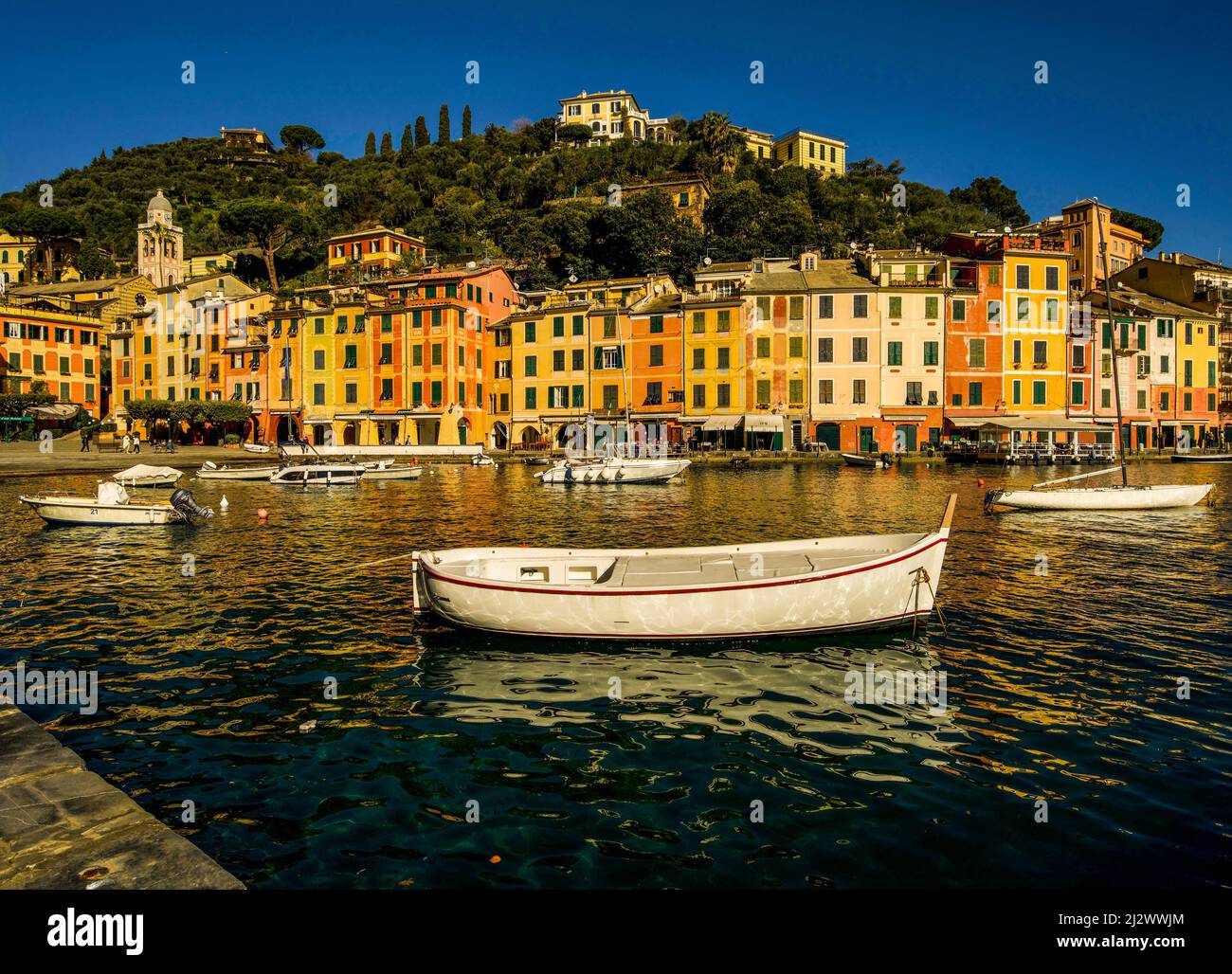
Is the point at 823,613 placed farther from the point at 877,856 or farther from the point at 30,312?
the point at 30,312

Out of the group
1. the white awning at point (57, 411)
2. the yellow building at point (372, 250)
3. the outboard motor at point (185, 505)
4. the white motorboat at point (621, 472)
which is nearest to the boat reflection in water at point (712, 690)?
the outboard motor at point (185, 505)

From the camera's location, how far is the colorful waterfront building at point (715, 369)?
59.9m

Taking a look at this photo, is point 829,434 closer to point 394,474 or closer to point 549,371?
point 549,371

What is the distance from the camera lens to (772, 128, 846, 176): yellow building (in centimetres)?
12988

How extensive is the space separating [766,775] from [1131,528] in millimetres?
21934

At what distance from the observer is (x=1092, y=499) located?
2822 cm

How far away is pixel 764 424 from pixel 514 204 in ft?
225

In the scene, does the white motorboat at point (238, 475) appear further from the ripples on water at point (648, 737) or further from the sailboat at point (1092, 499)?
the sailboat at point (1092, 499)

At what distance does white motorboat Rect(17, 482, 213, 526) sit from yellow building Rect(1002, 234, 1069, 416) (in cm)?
5762

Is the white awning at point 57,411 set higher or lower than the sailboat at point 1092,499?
higher

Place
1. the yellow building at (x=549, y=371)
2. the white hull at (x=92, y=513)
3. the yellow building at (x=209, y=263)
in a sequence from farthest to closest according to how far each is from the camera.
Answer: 1. the yellow building at (x=209, y=263)
2. the yellow building at (x=549, y=371)
3. the white hull at (x=92, y=513)

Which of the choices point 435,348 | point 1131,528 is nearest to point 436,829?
point 1131,528

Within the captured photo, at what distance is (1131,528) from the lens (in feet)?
78.3

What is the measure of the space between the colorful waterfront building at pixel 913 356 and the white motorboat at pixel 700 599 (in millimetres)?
50622
